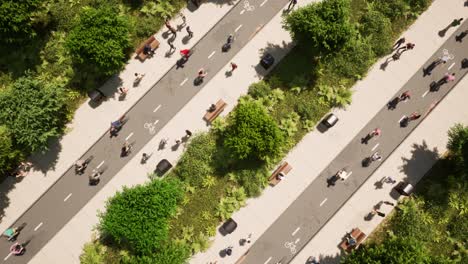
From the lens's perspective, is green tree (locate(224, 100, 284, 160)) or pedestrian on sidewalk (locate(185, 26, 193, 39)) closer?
green tree (locate(224, 100, 284, 160))

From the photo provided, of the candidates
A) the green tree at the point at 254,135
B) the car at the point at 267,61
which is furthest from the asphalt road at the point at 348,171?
the car at the point at 267,61

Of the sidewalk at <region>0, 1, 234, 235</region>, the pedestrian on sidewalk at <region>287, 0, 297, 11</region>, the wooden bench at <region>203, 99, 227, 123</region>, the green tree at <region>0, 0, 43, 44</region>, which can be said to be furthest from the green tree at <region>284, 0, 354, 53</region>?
the green tree at <region>0, 0, 43, 44</region>

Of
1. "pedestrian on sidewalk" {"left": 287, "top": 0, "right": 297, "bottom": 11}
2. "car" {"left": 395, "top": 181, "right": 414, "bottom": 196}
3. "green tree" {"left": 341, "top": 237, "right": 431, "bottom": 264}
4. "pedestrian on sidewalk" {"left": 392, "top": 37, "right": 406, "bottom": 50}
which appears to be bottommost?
"green tree" {"left": 341, "top": 237, "right": 431, "bottom": 264}

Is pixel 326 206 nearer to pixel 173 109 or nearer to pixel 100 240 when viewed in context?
pixel 173 109

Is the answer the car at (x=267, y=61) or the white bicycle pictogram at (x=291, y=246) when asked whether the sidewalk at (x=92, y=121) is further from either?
the white bicycle pictogram at (x=291, y=246)

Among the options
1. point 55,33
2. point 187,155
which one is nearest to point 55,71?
point 55,33

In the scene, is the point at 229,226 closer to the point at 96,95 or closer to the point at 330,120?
the point at 330,120

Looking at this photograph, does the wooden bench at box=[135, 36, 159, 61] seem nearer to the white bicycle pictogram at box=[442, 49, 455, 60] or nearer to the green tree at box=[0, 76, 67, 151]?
the green tree at box=[0, 76, 67, 151]
